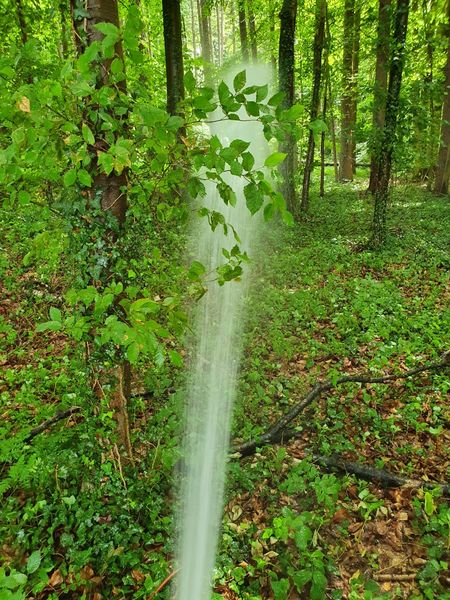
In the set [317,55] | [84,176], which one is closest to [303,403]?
[84,176]

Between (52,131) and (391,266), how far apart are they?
8.21 meters

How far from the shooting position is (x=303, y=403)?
4.73m

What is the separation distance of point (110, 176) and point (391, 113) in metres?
8.10

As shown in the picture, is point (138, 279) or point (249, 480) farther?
point (249, 480)

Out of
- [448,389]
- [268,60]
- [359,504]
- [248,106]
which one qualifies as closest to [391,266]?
[448,389]

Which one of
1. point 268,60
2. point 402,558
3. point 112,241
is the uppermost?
point 268,60

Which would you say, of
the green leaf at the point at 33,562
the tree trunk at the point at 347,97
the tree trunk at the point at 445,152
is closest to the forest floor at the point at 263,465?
the green leaf at the point at 33,562

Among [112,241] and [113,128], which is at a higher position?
[113,128]

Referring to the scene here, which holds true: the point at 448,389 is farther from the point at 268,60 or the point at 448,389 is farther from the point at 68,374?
the point at 268,60

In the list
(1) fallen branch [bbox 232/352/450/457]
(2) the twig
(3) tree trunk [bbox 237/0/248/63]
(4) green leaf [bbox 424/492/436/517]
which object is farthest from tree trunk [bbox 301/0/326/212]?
(2) the twig

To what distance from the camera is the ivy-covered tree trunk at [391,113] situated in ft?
26.3

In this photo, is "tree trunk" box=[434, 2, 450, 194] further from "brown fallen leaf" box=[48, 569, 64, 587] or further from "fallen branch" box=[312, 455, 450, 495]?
"brown fallen leaf" box=[48, 569, 64, 587]

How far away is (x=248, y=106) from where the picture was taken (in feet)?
6.29

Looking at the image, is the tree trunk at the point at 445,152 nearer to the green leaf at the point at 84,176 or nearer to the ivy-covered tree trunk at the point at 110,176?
the ivy-covered tree trunk at the point at 110,176
